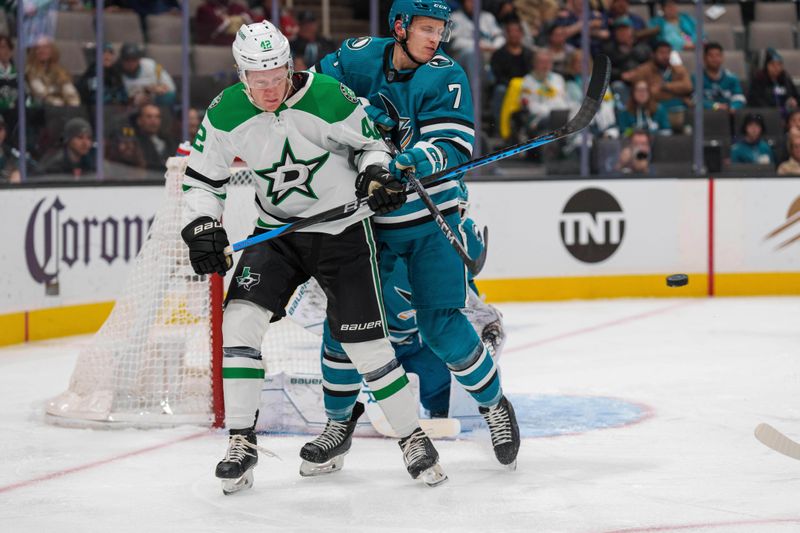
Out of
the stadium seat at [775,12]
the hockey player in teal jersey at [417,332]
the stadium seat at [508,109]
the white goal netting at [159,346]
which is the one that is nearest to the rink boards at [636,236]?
the stadium seat at [508,109]

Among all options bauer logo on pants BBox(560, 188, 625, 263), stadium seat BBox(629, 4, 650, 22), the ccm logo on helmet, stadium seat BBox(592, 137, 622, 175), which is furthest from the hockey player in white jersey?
stadium seat BBox(629, 4, 650, 22)

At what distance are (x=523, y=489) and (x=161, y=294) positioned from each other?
53.5 inches

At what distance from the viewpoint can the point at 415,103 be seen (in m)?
3.24

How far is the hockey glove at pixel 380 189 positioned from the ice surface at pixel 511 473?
0.66m

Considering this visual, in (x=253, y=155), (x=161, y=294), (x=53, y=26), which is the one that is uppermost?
(x=53, y=26)

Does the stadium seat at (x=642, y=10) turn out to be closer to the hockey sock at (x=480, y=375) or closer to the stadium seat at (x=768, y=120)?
the stadium seat at (x=768, y=120)

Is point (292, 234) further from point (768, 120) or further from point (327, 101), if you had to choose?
point (768, 120)

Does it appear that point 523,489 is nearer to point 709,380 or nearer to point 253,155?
point 253,155

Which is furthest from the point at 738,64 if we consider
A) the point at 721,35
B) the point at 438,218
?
the point at 438,218

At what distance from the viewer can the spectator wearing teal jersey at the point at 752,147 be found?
744 cm

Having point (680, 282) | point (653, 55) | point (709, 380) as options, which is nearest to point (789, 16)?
point (653, 55)

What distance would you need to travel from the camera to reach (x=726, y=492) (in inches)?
119

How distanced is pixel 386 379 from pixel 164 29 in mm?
4126

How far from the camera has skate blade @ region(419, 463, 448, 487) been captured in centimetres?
310
